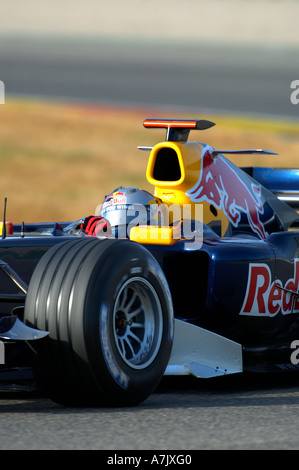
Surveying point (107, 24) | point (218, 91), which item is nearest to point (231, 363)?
point (218, 91)

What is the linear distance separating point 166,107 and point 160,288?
13883 millimetres

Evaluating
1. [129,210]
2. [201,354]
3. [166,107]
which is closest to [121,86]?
[166,107]

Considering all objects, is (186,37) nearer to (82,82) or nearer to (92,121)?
(82,82)

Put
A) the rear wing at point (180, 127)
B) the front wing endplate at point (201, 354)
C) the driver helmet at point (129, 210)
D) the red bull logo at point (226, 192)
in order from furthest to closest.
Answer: the rear wing at point (180, 127)
the red bull logo at point (226, 192)
the driver helmet at point (129, 210)
the front wing endplate at point (201, 354)

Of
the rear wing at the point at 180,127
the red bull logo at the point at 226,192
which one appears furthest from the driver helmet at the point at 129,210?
the rear wing at the point at 180,127

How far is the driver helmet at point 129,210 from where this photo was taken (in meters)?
5.51

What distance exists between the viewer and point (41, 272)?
4.07 m

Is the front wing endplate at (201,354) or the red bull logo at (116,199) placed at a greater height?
the red bull logo at (116,199)

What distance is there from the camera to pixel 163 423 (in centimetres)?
373

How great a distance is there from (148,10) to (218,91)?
414 inches

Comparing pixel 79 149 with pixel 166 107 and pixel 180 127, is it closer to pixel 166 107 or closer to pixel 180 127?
pixel 166 107

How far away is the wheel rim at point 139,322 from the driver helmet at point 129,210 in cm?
118

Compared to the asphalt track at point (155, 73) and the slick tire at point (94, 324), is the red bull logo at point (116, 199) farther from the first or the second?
the asphalt track at point (155, 73)
